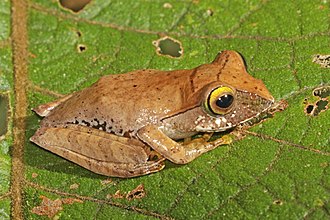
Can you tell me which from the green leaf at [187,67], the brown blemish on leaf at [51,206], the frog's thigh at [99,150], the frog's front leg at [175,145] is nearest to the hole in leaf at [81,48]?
the green leaf at [187,67]

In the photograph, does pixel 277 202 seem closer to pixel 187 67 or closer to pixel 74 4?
pixel 187 67

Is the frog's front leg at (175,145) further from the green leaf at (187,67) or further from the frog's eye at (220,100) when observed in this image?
the frog's eye at (220,100)

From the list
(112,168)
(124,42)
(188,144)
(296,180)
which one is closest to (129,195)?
(112,168)

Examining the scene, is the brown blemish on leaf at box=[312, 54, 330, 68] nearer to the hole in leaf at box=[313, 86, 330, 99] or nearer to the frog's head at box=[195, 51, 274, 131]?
the hole in leaf at box=[313, 86, 330, 99]

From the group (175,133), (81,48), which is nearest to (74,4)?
(81,48)

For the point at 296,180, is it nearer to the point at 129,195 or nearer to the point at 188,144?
the point at 188,144

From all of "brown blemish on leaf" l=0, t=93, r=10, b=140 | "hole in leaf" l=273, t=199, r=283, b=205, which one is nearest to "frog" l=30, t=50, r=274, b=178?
"brown blemish on leaf" l=0, t=93, r=10, b=140
